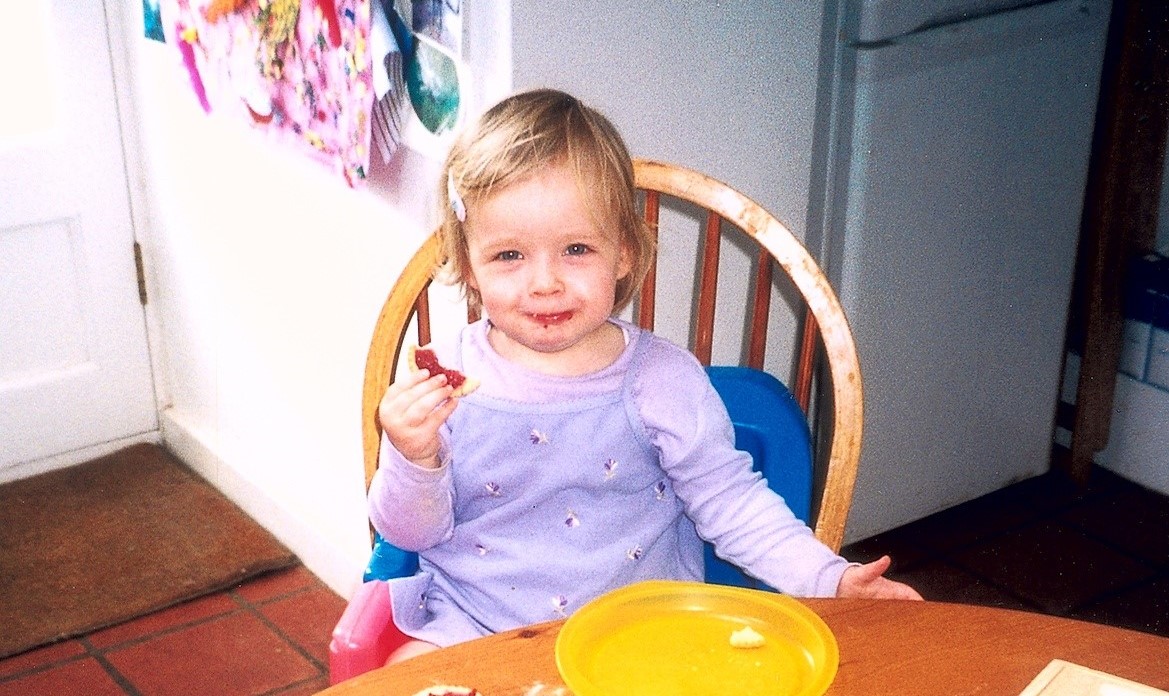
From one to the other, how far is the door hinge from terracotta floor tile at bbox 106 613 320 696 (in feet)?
2.63

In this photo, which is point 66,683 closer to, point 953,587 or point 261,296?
point 261,296

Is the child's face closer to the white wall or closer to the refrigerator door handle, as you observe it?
the white wall

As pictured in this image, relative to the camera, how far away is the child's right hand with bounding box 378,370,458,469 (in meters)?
1.20

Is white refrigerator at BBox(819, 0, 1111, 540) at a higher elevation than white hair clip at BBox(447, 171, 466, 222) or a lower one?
lower

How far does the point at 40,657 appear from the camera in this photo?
88.9 inches

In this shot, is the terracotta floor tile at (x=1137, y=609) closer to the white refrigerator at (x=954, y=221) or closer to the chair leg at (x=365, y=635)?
the white refrigerator at (x=954, y=221)

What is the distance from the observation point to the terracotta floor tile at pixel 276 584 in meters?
2.45

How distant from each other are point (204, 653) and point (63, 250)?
935mm

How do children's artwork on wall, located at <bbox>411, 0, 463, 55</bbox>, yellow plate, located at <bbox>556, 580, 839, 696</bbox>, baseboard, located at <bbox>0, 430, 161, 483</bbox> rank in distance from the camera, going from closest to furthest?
yellow plate, located at <bbox>556, 580, 839, 696</bbox> < children's artwork on wall, located at <bbox>411, 0, 463, 55</bbox> < baseboard, located at <bbox>0, 430, 161, 483</bbox>

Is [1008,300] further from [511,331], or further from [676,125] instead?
[511,331]

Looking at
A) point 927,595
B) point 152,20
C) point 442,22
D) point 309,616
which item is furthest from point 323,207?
point 927,595

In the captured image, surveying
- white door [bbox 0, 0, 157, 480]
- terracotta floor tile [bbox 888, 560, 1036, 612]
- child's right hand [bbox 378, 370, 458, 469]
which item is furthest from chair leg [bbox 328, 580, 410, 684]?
white door [bbox 0, 0, 157, 480]

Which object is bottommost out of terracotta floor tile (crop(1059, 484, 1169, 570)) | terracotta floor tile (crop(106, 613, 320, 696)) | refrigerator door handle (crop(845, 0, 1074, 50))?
terracotta floor tile (crop(106, 613, 320, 696))

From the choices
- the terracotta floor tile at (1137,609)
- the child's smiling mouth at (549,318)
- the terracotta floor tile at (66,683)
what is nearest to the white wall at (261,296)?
the terracotta floor tile at (66,683)
